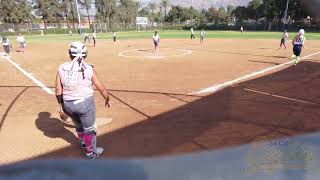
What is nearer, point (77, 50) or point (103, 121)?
point (77, 50)

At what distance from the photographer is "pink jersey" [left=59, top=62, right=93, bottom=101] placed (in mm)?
5410

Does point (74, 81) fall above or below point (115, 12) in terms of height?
below

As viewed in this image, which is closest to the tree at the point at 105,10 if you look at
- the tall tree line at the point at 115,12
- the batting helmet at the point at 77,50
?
the tall tree line at the point at 115,12

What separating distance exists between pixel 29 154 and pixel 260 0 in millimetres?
89169

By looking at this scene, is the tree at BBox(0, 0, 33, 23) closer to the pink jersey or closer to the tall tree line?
the tall tree line

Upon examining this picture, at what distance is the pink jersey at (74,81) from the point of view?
17.7ft

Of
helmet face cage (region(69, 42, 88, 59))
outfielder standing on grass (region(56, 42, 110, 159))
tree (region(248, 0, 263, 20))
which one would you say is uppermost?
tree (region(248, 0, 263, 20))

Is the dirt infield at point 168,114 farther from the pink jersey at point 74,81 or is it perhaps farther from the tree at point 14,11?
the tree at point 14,11

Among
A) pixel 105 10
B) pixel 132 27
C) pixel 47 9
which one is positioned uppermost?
pixel 105 10

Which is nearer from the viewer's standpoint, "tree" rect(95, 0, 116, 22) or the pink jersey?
the pink jersey

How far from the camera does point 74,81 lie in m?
5.41

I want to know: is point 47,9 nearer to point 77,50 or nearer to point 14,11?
point 14,11

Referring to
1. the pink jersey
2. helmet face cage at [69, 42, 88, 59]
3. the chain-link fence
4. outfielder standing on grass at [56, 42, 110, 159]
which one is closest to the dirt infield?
outfielder standing on grass at [56, 42, 110, 159]

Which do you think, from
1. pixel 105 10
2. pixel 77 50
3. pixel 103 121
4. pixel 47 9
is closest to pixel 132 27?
pixel 105 10
